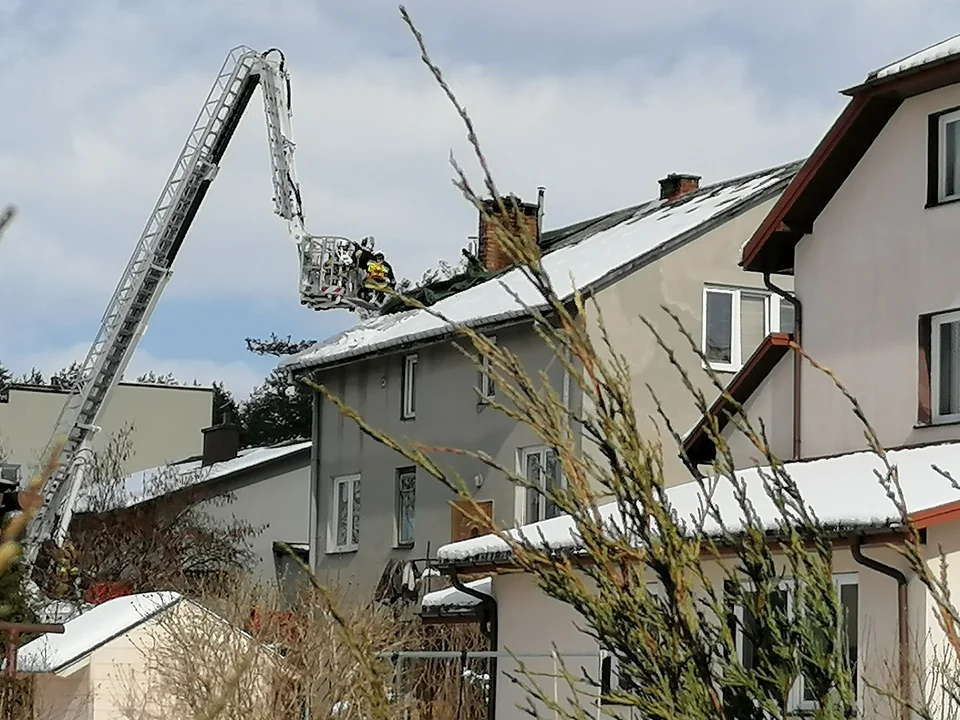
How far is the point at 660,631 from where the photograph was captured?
163 inches

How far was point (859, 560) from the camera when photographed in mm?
13656

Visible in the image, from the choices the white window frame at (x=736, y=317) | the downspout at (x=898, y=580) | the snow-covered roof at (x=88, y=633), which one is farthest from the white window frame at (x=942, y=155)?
the white window frame at (x=736, y=317)

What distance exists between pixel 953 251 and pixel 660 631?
46.3 ft

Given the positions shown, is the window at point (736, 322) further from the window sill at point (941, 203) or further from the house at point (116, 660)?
the house at point (116, 660)

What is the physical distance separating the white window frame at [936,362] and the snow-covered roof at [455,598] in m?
5.28

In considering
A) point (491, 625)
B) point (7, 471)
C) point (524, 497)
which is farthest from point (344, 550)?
point (7, 471)

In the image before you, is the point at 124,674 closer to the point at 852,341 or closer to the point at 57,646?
the point at 57,646

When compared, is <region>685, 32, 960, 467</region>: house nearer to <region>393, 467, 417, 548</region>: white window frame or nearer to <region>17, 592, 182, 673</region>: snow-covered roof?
<region>17, 592, 182, 673</region>: snow-covered roof

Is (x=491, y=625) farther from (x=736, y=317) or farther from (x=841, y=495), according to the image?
(x=736, y=317)

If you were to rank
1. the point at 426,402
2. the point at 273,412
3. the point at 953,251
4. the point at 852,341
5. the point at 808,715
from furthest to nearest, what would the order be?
the point at 273,412 → the point at 426,402 → the point at 852,341 → the point at 953,251 → the point at 808,715

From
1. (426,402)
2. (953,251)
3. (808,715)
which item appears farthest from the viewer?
(426,402)

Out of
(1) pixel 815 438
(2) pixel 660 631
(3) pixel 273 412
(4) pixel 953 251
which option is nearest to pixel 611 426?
(2) pixel 660 631

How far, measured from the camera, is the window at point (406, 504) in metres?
31.0

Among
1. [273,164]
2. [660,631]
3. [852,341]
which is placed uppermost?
[273,164]
